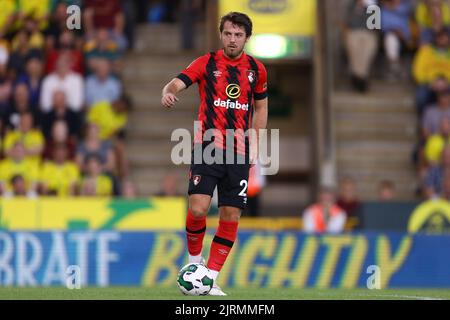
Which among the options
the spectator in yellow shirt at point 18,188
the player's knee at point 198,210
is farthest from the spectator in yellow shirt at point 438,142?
the player's knee at point 198,210

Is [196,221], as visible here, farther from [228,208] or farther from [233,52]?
[233,52]

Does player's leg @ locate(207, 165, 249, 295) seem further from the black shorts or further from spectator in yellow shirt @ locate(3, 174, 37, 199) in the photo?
spectator in yellow shirt @ locate(3, 174, 37, 199)

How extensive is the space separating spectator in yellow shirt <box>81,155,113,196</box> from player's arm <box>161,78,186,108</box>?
7646 millimetres

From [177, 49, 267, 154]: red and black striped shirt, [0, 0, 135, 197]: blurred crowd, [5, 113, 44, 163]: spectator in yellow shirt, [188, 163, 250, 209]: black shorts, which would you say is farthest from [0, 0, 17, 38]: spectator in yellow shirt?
[188, 163, 250, 209]: black shorts

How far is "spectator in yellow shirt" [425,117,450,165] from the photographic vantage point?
19.5 metres

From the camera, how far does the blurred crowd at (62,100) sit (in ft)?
59.4

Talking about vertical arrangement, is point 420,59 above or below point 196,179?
above

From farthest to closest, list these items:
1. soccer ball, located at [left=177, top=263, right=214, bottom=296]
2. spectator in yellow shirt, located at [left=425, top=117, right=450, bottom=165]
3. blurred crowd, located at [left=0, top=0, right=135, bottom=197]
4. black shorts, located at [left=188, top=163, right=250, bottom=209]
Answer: spectator in yellow shirt, located at [left=425, top=117, right=450, bottom=165], blurred crowd, located at [left=0, top=0, right=135, bottom=197], black shorts, located at [left=188, top=163, right=250, bottom=209], soccer ball, located at [left=177, top=263, right=214, bottom=296]

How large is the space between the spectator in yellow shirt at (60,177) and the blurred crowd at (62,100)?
0.01 m

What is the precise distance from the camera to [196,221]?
1073 centimetres

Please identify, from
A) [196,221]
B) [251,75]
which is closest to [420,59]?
[251,75]

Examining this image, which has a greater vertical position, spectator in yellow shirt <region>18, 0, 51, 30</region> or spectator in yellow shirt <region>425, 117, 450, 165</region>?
spectator in yellow shirt <region>18, 0, 51, 30</region>

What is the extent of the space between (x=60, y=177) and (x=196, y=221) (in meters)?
7.65
